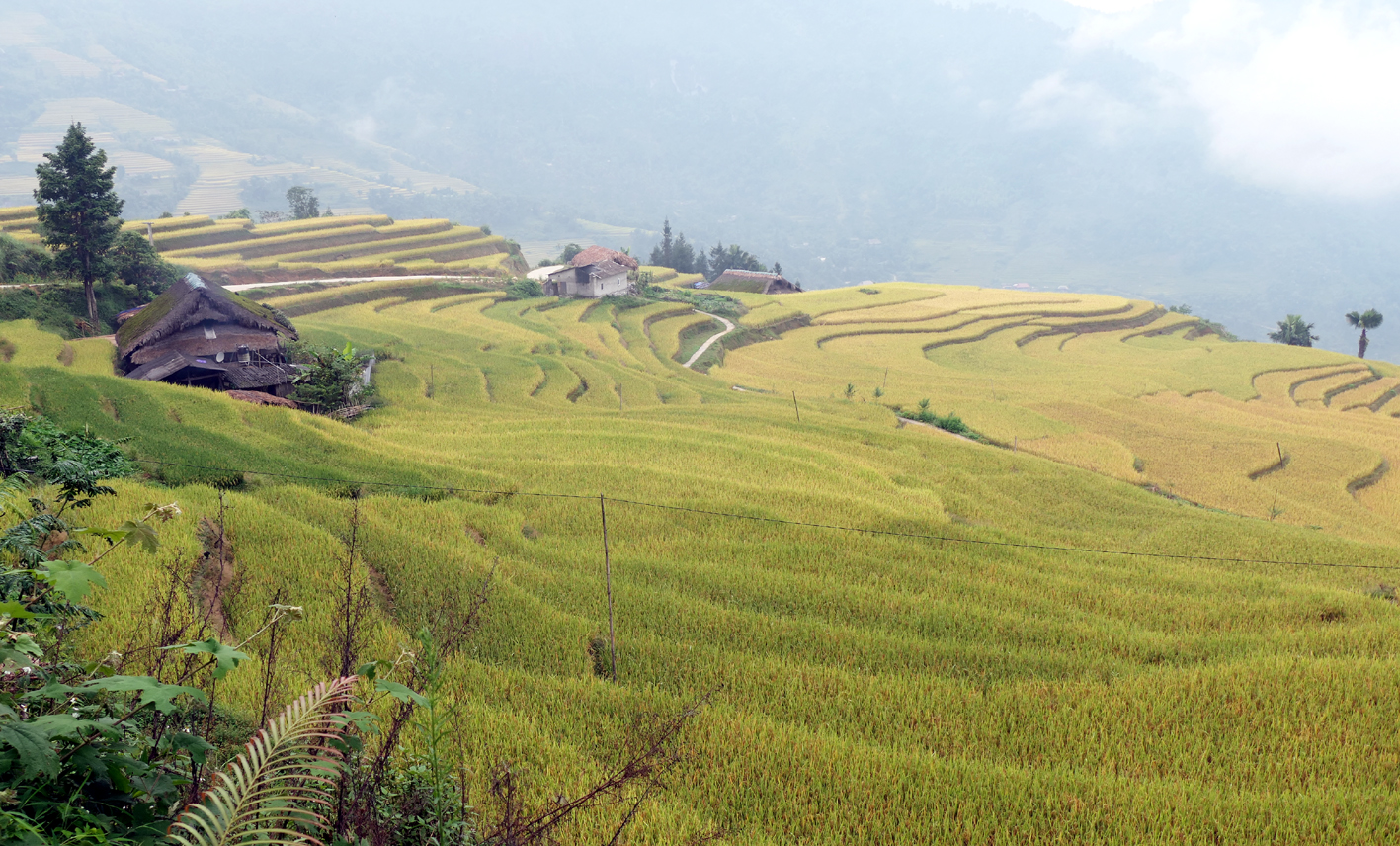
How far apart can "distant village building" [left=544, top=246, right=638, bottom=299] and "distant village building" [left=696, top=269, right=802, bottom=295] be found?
16406mm

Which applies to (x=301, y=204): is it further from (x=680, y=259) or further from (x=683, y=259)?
(x=683, y=259)

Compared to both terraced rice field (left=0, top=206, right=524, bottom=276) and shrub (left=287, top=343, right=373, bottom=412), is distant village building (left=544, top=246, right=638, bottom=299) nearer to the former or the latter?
terraced rice field (left=0, top=206, right=524, bottom=276)

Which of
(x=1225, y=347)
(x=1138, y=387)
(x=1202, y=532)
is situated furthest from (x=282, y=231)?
(x=1225, y=347)

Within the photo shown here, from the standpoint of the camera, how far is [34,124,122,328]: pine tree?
22.0 m

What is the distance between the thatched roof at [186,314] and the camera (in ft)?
67.2

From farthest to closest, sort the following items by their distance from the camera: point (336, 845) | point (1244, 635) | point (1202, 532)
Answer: point (1202, 532)
point (1244, 635)
point (336, 845)

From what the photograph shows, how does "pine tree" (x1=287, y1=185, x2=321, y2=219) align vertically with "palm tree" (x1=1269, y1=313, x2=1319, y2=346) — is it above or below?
above

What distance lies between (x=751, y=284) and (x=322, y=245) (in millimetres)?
32954

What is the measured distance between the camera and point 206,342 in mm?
21234

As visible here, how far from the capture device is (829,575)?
8.79 m

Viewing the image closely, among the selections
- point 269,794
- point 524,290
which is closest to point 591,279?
point 524,290

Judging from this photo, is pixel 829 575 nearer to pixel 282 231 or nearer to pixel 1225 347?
pixel 1225 347

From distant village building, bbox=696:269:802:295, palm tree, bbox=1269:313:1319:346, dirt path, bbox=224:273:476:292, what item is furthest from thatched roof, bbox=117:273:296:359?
palm tree, bbox=1269:313:1319:346

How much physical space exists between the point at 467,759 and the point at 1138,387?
33.6m
